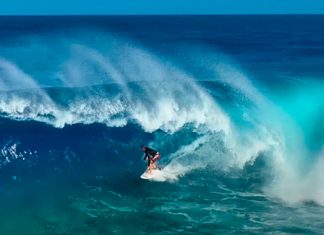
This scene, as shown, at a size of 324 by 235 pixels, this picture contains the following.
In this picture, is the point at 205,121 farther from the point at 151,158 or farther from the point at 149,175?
the point at 149,175

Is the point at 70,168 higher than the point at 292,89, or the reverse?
the point at 292,89

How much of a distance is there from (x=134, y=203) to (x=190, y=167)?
4.19 metres

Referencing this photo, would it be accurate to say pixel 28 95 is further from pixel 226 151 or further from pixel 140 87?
pixel 226 151

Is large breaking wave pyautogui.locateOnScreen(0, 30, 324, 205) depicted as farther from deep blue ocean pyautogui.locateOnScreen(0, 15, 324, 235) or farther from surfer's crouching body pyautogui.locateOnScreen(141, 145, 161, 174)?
surfer's crouching body pyautogui.locateOnScreen(141, 145, 161, 174)

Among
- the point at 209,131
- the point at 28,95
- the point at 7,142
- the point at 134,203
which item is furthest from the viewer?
the point at 28,95

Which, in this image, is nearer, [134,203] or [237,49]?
[134,203]

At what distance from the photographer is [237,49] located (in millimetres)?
76438

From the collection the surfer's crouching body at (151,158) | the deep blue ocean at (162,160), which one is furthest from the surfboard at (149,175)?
the deep blue ocean at (162,160)

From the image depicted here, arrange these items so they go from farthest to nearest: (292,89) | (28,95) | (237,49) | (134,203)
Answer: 1. (237,49)
2. (292,89)
3. (28,95)
4. (134,203)

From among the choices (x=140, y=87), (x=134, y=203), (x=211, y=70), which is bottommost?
(x=134, y=203)

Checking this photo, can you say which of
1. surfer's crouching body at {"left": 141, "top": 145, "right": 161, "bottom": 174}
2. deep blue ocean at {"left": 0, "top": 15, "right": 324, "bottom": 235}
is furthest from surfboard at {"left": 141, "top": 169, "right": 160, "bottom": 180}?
deep blue ocean at {"left": 0, "top": 15, "right": 324, "bottom": 235}

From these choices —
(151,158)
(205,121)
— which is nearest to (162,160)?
(151,158)

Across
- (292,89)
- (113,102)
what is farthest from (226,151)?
(292,89)

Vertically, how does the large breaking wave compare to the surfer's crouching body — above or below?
above
